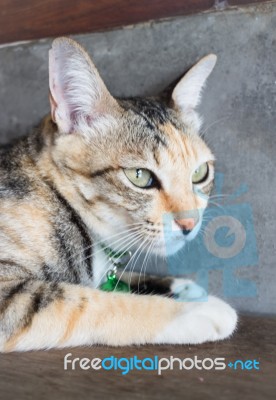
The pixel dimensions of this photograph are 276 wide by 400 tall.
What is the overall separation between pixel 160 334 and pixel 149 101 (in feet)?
2.25

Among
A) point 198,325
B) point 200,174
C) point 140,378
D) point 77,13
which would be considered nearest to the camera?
point 140,378

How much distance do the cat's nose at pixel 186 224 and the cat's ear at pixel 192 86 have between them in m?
0.43

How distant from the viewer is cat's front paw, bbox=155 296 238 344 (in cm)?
115

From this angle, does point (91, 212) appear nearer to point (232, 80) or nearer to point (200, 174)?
point (200, 174)

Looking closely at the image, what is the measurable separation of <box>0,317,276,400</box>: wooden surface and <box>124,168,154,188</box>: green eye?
1.31 feet

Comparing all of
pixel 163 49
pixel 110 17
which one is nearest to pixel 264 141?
pixel 163 49

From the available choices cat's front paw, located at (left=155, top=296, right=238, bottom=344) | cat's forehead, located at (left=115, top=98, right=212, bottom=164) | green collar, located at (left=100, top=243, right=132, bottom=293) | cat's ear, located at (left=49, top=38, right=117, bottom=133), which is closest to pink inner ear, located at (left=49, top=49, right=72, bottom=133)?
cat's ear, located at (left=49, top=38, right=117, bottom=133)

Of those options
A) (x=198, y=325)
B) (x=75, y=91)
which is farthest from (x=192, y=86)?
(x=198, y=325)

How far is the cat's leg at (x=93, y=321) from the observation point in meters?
1.15

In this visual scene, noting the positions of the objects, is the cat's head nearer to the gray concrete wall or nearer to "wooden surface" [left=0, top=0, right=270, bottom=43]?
the gray concrete wall

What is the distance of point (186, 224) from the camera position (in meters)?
1.26

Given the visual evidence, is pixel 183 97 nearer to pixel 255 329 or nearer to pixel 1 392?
pixel 255 329

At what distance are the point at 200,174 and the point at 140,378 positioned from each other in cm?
62

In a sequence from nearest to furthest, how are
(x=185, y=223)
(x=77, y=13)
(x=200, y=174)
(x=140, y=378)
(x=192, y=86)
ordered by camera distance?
(x=140, y=378), (x=185, y=223), (x=200, y=174), (x=192, y=86), (x=77, y=13)
